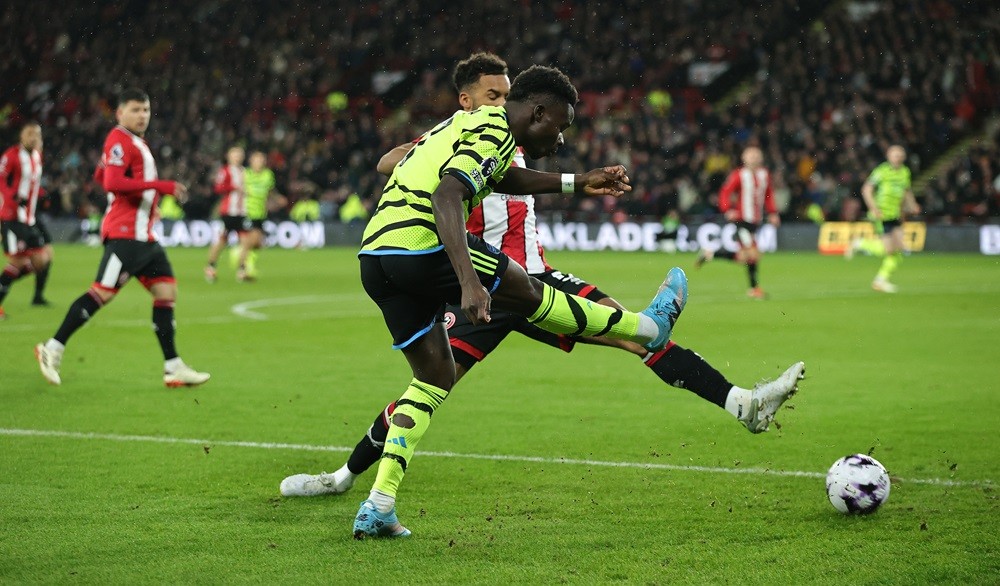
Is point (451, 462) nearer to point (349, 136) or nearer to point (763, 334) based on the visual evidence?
point (763, 334)

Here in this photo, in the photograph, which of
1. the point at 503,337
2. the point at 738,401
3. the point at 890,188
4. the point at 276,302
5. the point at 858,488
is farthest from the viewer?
the point at 890,188

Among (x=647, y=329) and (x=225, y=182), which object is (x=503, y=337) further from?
(x=225, y=182)

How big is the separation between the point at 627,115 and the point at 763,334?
21779 millimetres

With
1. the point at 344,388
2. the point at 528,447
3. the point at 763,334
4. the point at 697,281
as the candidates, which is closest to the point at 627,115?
the point at 697,281

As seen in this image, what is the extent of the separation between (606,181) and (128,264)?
4.94 metres

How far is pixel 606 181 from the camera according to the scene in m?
5.33

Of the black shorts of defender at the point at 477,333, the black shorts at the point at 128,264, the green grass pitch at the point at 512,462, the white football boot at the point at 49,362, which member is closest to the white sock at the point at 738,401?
the green grass pitch at the point at 512,462

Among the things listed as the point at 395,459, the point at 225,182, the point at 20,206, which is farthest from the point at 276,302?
the point at 395,459

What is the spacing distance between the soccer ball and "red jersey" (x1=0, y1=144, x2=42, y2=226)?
11.8 metres

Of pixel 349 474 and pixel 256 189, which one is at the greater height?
pixel 256 189

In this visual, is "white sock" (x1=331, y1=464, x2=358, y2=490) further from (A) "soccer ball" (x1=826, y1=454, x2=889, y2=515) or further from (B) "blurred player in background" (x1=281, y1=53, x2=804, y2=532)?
(A) "soccer ball" (x1=826, y1=454, x2=889, y2=515)

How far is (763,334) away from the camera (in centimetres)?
1261

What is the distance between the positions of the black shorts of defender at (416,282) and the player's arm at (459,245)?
0.23m

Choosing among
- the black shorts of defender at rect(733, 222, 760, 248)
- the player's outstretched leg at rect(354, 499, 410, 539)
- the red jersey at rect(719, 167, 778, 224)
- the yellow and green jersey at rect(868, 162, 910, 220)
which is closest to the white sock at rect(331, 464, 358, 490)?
the player's outstretched leg at rect(354, 499, 410, 539)
